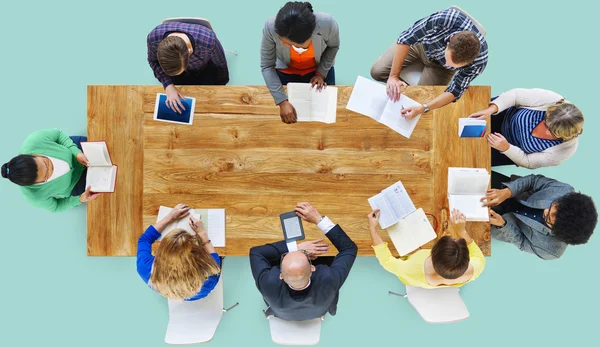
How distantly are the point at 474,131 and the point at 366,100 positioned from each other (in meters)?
0.66

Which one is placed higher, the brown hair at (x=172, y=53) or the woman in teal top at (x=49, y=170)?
the brown hair at (x=172, y=53)

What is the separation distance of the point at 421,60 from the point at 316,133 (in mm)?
914

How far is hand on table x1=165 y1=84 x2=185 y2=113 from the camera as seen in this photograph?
88.2 inches

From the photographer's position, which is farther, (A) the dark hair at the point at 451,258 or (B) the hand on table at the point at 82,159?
(B) the hand on table at the point at 82,159

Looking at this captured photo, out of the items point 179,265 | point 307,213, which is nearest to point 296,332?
point 307,213

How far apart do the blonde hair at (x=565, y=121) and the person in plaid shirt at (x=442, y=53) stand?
1.47 feet

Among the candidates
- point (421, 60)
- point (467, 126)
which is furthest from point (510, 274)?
point (421, 60)

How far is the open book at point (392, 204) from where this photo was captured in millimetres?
2227

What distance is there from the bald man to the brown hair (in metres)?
1.03

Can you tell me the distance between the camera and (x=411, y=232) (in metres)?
2.23

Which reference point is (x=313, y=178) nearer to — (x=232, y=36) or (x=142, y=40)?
(x=232, y=36)

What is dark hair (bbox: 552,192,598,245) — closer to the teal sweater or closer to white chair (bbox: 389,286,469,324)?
white chair (bbox: 389,286,469,324)

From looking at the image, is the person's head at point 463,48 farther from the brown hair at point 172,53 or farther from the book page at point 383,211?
the brown hair at point 172,53

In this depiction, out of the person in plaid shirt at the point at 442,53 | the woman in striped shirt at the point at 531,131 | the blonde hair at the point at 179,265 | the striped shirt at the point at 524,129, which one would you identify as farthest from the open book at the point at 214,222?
the striped shirt at the point at 524,129
